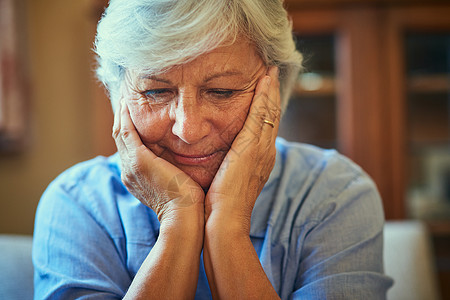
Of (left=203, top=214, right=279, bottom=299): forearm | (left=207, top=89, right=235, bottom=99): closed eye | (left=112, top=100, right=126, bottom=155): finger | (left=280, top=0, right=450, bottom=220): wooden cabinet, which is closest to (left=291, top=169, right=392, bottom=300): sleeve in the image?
(left=203, top=214, right=279, bottom=299): forearm

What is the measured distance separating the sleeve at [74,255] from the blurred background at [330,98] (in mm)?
1004

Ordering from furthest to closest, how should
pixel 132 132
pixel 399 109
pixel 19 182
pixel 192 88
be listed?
pixel 19 182
pixel 399 109
pixel 132 132
pixel 192 88

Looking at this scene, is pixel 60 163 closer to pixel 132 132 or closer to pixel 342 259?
pixel 132 132

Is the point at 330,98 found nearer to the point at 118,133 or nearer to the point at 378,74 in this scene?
the point at 378,74

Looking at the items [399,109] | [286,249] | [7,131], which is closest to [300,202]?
[286,249]

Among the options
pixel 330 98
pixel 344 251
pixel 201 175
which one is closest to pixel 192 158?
pixel 201 175

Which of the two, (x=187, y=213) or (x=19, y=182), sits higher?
(x=187, y=213)

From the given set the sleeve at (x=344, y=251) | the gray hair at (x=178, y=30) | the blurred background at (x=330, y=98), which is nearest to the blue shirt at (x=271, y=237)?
the sleeve at (x=344, y=251)

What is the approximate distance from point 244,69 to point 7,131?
172 centimetres

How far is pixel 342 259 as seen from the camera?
2.95 ft

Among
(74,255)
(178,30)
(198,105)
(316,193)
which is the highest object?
(178,30)

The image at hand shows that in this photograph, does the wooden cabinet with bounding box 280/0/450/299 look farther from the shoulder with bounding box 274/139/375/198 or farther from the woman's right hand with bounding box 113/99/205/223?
the woman's right hand with bounding box 113/99/205/223

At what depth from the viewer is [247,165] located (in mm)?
886

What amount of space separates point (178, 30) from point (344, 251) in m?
0.61
